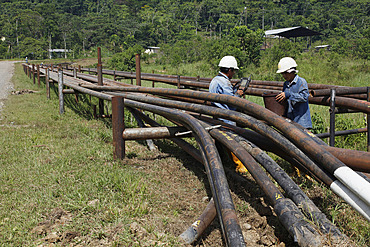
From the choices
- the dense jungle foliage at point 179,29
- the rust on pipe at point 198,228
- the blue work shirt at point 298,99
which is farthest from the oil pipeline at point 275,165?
the dense jungle foliage at point 179,29

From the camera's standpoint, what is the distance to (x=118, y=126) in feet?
12.1

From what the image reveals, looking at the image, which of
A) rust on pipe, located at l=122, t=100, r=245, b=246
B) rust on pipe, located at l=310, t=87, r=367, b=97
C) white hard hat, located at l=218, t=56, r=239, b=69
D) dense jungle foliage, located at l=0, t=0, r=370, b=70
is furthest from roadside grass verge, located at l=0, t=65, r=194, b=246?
dense jungle foliage, located at l=0, t=0, r=370, b=70

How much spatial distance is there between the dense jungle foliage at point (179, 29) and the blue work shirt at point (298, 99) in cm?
1805

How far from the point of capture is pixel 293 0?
130000mm

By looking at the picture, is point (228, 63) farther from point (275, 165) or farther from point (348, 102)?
point (275, 165)

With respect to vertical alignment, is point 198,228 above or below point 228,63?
below

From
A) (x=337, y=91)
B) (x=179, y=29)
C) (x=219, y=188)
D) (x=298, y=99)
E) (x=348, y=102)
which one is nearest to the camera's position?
(x=219, y=188)

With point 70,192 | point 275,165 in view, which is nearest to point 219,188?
point 275,165

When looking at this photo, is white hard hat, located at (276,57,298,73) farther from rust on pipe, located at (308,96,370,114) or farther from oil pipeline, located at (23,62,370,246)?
oil pipeline, located at (23,62,370,246)

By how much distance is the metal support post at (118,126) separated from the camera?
3.69 metres

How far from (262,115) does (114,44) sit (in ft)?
259

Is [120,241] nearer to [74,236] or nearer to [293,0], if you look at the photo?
[74,236]

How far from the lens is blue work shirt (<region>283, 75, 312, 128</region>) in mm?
4008

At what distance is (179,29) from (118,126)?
97855 mm
